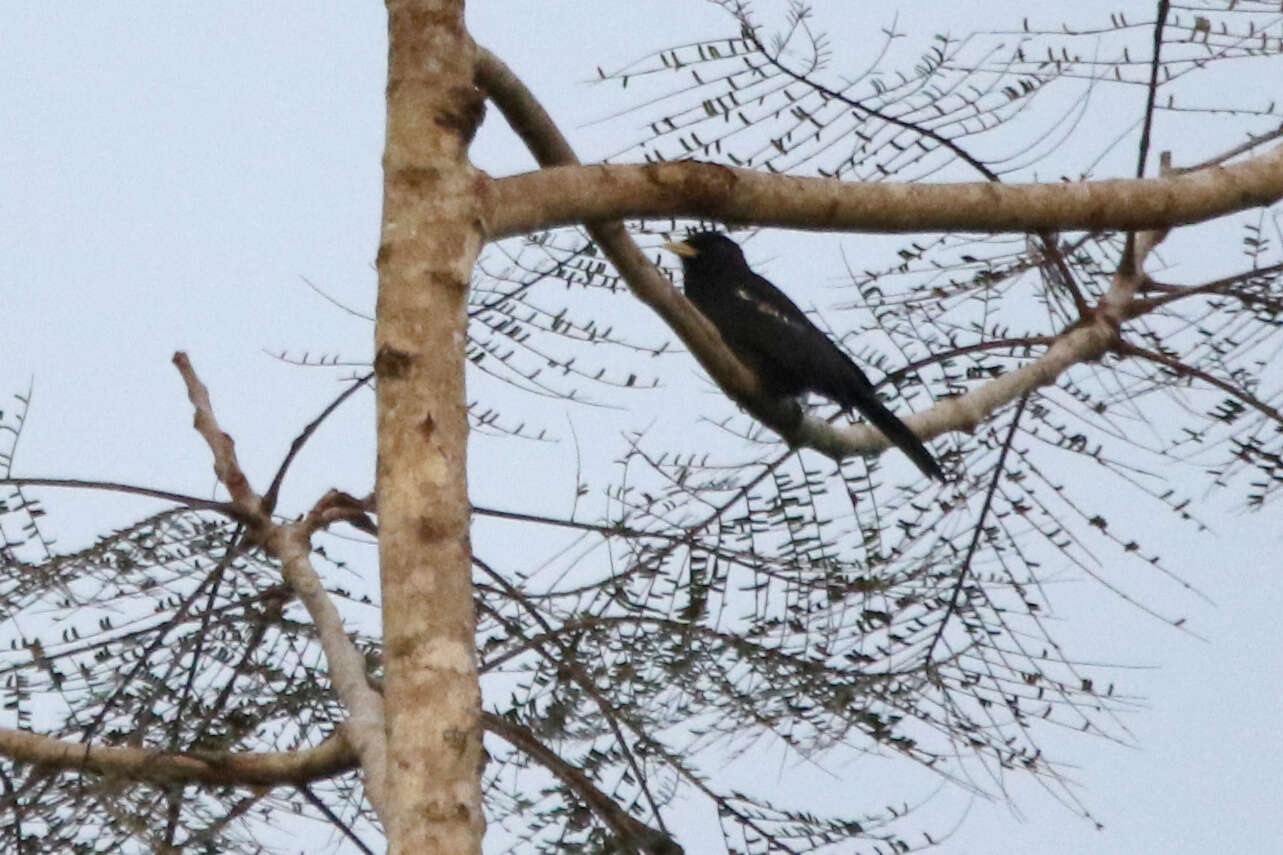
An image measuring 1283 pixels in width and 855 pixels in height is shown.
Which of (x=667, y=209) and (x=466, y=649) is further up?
(x=667, y=209)

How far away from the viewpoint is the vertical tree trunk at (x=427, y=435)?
80.4 inches

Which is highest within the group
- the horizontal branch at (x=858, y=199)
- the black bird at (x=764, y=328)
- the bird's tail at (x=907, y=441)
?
the black bird at (x=764, y=328)

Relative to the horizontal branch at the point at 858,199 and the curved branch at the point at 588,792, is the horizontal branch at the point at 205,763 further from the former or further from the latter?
the horizontal branch at the point at 858,199

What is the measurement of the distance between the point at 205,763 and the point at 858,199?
1.30m

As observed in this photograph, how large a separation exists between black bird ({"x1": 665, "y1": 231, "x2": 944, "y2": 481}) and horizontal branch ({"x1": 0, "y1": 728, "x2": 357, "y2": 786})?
1291mm

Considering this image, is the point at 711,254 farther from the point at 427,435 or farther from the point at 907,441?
the point at 427,435

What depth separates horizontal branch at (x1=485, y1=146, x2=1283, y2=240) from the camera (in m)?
2.59

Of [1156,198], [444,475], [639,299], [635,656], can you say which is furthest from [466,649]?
[1156,198]

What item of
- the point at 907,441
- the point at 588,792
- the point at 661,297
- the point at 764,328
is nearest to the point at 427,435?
the point at 588,792

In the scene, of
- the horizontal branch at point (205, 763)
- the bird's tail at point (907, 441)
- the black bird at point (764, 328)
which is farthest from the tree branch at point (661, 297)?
the horizontal branch at point (205, 763)

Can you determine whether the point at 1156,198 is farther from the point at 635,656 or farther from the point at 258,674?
the point at 258,674

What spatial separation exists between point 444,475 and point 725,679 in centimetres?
80

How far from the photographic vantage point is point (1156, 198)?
9.59 feet

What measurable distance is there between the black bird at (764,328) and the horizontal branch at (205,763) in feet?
4.23
